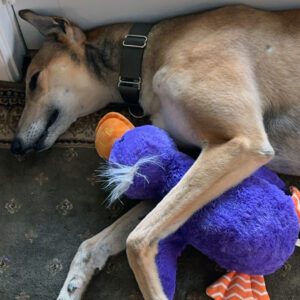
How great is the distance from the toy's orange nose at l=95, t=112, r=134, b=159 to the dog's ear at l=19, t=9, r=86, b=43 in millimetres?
415

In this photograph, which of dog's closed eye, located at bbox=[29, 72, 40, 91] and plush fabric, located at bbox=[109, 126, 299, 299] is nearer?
plush fabric, located at bbox=[109, 126, 299, 299]

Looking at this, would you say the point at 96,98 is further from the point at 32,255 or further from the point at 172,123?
the point at 32,255

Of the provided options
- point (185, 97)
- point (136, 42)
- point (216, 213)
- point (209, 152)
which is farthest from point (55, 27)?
point (216, 213)

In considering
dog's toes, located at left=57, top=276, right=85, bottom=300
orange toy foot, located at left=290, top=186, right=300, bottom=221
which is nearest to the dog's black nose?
dog's toes, located at left=57, top=276, right=85, bottom=300

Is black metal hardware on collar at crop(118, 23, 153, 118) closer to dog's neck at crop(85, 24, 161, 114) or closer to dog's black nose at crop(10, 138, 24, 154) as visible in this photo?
dog's neck at crop(85, 24, 161, 114)

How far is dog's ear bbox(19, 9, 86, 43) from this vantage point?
2.05 meters

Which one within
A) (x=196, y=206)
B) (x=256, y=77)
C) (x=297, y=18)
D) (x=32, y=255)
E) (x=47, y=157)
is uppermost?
(x=297, y=18)

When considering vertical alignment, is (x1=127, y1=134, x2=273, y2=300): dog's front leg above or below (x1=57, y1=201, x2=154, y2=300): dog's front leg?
above

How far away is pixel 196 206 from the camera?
178 cm

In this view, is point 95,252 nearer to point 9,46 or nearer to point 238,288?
point 238,288

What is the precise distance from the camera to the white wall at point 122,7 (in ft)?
6.82

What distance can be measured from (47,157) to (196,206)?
0.78 metres

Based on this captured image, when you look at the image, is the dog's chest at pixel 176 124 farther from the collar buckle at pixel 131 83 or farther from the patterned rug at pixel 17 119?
the patterned rug at pixel 17 119

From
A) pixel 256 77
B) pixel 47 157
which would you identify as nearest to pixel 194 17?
pixel 256 77
